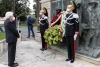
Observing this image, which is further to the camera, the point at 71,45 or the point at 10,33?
the point at 71,45

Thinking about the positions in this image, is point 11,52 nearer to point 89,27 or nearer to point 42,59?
point 42,59

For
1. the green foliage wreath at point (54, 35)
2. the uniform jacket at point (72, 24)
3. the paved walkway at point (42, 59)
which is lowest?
the paved walkway at point (42, 59)

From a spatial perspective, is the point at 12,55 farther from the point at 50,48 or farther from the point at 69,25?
the point at 50,48

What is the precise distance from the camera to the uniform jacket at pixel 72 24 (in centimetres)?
559

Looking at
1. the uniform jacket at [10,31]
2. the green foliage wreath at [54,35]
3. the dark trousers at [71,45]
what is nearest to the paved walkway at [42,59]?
the dark trousers at [71,45]

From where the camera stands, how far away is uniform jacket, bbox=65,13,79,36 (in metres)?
5.59

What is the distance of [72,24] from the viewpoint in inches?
222

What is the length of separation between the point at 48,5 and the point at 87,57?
3871 millimetres

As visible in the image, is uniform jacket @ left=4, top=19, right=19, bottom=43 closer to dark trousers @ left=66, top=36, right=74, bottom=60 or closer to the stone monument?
dark trousers @ left=66, top=36, right=74, bottom=60

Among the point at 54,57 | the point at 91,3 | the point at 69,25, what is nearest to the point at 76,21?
the point at 69,25

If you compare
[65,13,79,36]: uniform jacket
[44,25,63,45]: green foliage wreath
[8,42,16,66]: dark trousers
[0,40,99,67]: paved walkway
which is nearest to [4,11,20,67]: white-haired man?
[8,42,16,66]: dark trousers

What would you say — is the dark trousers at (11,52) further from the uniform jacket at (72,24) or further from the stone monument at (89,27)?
the stone monument at (89,27)

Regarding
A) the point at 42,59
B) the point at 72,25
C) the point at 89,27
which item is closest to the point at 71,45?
the point at 72,25

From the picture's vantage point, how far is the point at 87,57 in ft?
18.6
